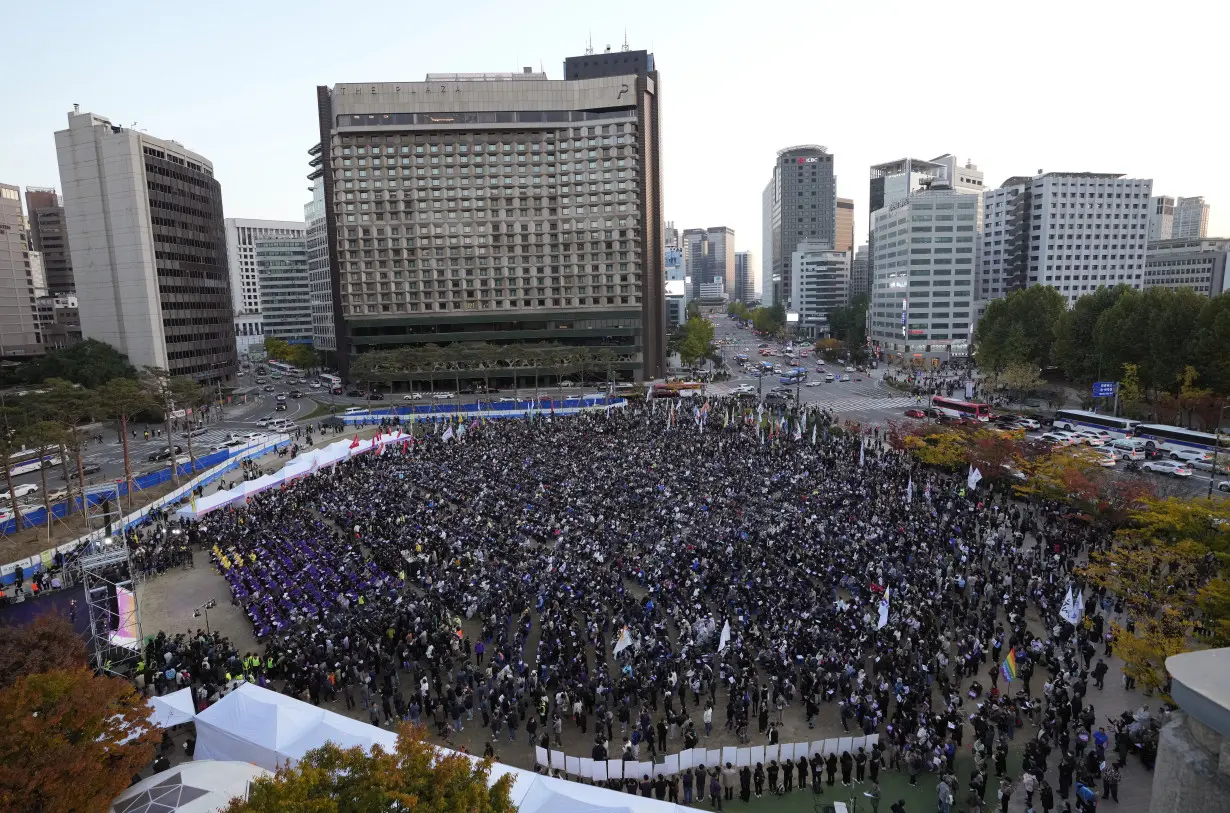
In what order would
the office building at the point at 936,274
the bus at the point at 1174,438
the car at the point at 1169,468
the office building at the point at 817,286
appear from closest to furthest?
the car at the point at 1169,468 → the bus at the point at 1174,438 → the office building at the point at 936,274 → the office building at the point at 817,286

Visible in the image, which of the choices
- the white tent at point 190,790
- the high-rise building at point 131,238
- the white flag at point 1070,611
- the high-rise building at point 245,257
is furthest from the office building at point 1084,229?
the high-rise building at point 245,257

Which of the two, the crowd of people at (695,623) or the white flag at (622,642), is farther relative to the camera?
the white flag at (622,642)

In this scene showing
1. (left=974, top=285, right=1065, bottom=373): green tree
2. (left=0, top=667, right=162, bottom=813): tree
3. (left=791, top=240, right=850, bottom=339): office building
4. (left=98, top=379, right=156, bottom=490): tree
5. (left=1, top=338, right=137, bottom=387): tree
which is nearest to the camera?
(left=0, top=667, right=162, bottom=813): tree

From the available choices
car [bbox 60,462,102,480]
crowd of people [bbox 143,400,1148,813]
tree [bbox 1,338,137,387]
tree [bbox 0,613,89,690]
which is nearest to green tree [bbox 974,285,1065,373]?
crowd of people [bbox 143,400,1148,813]

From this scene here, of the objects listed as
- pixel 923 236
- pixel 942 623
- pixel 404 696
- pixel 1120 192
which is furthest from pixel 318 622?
pixel 1120 192

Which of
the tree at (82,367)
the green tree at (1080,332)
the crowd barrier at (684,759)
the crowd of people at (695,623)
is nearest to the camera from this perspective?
the crowd barrier at (684,759)

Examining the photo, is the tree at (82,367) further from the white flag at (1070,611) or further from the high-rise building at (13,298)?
the white flag at (1070,611)

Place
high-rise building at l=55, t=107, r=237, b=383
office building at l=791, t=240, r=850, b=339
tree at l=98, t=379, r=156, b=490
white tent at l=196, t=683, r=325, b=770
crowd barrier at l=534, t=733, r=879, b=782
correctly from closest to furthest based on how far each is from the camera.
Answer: white tent at l=196, t=683, r=325, b=770 < crowd barrier at l=534, t=733, r=879, b=782 < tree at l=98, t=379, r=156, b=490 < high-rise building at l=55, t=107, r=237, b=383 < office building at l=791, t=240, r=850, b=339

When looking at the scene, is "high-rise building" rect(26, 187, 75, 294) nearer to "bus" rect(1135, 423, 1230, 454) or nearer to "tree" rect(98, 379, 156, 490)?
"tree" rect(98, 379, 156, 490)
